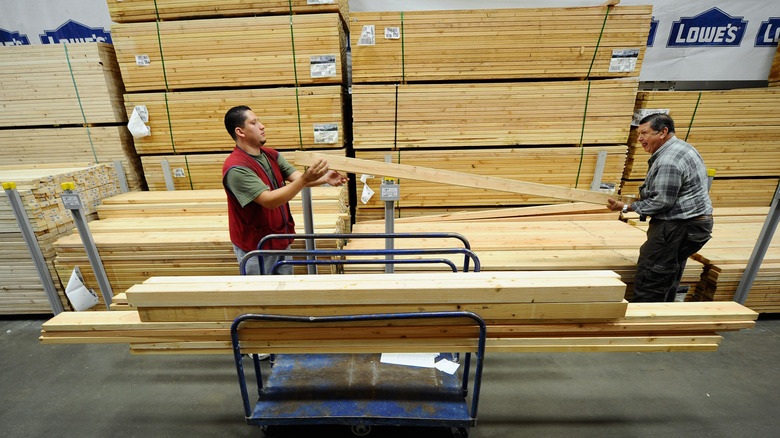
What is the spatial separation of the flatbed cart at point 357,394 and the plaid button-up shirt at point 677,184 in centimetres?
247

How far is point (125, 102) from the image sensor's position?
14.2 ft

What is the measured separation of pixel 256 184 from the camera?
2.58m

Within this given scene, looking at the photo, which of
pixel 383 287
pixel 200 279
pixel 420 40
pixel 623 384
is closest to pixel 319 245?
pixel 200 279

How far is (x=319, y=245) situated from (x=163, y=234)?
6.08 feet

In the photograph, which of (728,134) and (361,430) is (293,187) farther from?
(728,134)

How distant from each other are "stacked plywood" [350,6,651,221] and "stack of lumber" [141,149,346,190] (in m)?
1.09

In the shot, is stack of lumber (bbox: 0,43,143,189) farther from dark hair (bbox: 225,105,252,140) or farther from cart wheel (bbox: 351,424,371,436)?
cart wheel (bbox: 351,424,371,436)

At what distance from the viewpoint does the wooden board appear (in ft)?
13.6

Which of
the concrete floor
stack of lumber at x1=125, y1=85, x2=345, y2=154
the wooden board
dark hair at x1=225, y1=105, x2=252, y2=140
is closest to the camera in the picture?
the concrete floor

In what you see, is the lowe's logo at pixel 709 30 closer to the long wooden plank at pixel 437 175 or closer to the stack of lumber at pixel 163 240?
the long wooden plank at pixel 437 175

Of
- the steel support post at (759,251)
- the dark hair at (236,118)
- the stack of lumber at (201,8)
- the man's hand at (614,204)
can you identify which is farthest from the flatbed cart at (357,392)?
the steel support post at (759,251)

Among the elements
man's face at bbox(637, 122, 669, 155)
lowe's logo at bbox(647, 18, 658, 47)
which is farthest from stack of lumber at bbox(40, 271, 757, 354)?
lowe's logo at bbox(647, 18, 658, 47)

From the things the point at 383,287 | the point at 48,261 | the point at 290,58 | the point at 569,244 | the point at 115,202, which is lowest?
the point at 48,261

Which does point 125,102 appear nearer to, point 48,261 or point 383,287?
point 48,261
